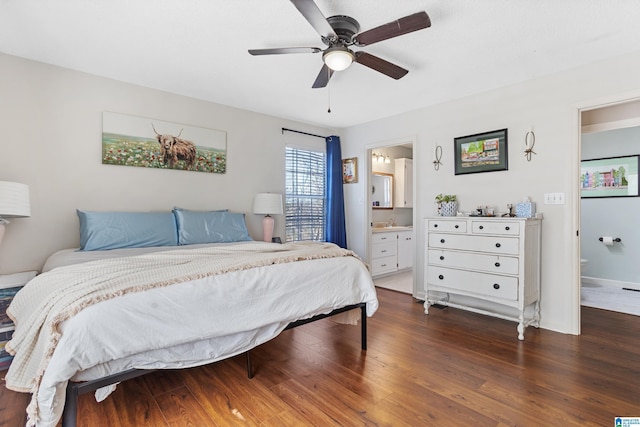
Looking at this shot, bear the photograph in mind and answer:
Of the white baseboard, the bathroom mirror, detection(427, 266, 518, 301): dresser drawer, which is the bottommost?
the white baseboard

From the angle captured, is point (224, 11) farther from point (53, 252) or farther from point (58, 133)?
point (53, 252)

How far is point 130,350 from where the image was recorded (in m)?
1.44

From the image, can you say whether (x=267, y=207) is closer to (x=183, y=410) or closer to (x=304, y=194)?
(x=304, y=194)

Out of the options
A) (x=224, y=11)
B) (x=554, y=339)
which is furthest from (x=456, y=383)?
Answer: (x=224, y=11)

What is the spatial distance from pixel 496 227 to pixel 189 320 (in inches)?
109

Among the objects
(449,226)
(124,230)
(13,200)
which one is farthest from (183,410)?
(449,226)

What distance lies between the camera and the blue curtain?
4.94 metres

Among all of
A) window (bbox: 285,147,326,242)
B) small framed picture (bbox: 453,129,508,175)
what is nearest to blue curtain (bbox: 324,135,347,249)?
window (bbox: 285,147,326,242)

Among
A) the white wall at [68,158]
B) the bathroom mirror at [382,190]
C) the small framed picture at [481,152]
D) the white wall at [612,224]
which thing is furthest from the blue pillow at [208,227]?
the white wall at [612,224]

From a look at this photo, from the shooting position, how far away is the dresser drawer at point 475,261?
2916 millimetres

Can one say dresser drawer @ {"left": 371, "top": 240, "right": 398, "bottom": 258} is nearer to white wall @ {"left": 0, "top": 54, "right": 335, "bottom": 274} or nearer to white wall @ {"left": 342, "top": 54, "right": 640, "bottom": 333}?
white wall @ {"left": 342, "top": 54, "right": 640, "bottom": 333}

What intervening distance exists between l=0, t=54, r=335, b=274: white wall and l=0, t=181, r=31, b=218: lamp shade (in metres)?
0.42

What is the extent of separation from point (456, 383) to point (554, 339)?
1.41m

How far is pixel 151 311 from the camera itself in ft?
4.96
